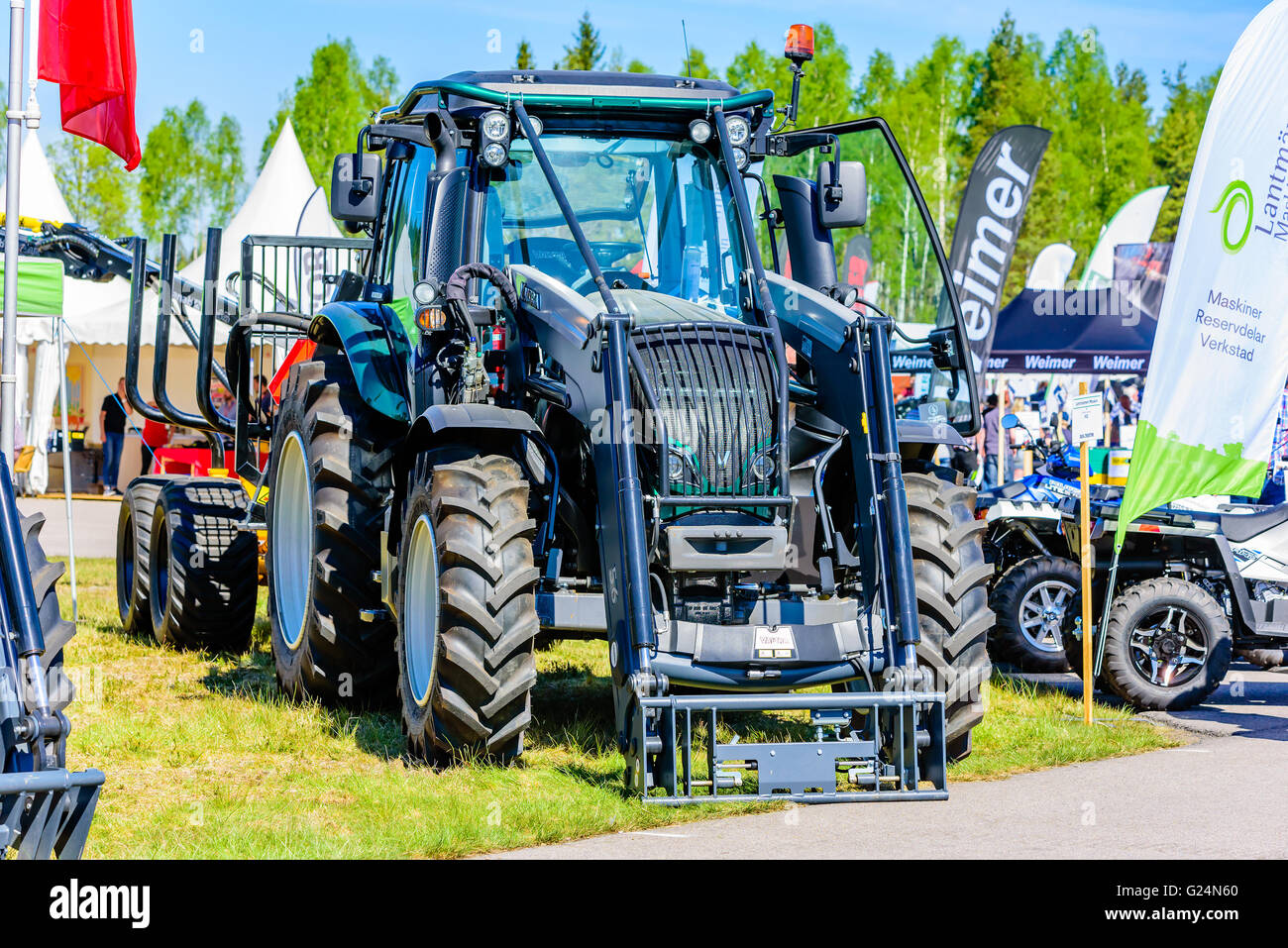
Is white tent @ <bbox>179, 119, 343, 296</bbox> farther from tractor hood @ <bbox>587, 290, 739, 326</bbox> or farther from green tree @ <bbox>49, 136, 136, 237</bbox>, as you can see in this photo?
green tree @ <bbox>49, 136, 136, 237</bbox>

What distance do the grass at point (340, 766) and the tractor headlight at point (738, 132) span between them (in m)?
2.88

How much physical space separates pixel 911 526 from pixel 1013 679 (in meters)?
3.77

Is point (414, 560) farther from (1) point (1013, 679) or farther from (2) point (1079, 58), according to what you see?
(2) point (1079, 58)

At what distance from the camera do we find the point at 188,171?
190ft

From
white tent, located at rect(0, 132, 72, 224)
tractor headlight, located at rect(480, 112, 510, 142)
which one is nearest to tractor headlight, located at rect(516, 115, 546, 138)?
tractor headlight, located at rect(480, 112, 510, 142)

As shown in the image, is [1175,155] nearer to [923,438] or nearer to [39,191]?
[39,191]

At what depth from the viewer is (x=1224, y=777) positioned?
7.13 m

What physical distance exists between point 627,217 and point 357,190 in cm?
137

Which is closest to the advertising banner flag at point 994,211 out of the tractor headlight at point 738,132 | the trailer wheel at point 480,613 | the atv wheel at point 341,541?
the tractor headlight at point 738,132

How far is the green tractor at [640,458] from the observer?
6031mm

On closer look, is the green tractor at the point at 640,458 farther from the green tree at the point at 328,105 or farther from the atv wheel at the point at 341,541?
the green tree at the point at 328,105

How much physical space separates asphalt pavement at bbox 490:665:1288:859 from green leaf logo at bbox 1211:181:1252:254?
2918mm

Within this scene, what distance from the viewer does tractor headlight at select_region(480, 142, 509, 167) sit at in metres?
7.05

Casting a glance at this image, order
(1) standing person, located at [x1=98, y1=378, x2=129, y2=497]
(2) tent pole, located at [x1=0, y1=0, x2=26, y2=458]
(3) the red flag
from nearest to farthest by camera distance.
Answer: (2) tent pole, located at [x1=0, y1=0, x2=26, y2=458] < (3) the red flag < (1) standing person, located at [x1=98, y1=378, x2=129, y2=497]
